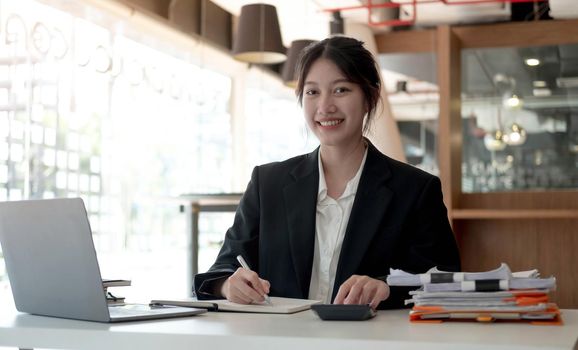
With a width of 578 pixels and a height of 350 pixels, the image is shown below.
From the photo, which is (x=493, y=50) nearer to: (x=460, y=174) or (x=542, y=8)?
(x=460, y=174)

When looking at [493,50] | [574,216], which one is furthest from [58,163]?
[574,216]

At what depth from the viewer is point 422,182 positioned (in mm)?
2178

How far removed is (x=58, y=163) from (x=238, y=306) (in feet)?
15.9

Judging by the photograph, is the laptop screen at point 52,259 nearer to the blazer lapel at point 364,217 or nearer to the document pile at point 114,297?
the document pile at point 114,297

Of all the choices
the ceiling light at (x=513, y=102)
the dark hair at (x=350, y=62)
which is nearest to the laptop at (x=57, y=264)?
the dark hair at (x=350, y=62)

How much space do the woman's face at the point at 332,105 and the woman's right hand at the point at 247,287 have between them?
48 centimetres

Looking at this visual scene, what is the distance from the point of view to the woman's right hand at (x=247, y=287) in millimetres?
1875

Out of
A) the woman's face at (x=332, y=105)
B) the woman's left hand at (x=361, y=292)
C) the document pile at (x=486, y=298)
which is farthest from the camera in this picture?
the woman's face at (x=332, y=105)

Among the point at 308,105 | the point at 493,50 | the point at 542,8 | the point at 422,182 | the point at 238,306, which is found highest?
the point at 542,8

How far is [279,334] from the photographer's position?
1.37 m

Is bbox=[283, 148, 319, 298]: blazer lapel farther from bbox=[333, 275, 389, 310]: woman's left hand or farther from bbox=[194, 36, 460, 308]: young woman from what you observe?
bbox=[333, 275, 389, 310]: woman's left hand

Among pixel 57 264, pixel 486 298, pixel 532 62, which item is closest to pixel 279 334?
pixel 486 298

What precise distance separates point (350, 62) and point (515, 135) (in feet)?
14.7

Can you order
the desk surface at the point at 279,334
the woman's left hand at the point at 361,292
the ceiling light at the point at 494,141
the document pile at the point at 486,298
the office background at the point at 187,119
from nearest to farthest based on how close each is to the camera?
the desk surface at the point at 279,334 < the document pile at the point at 486,298 < the woman's left hand at the point at 361,292 < the office background at the point at 187,119 < the ceiling light at the point at 494,141
